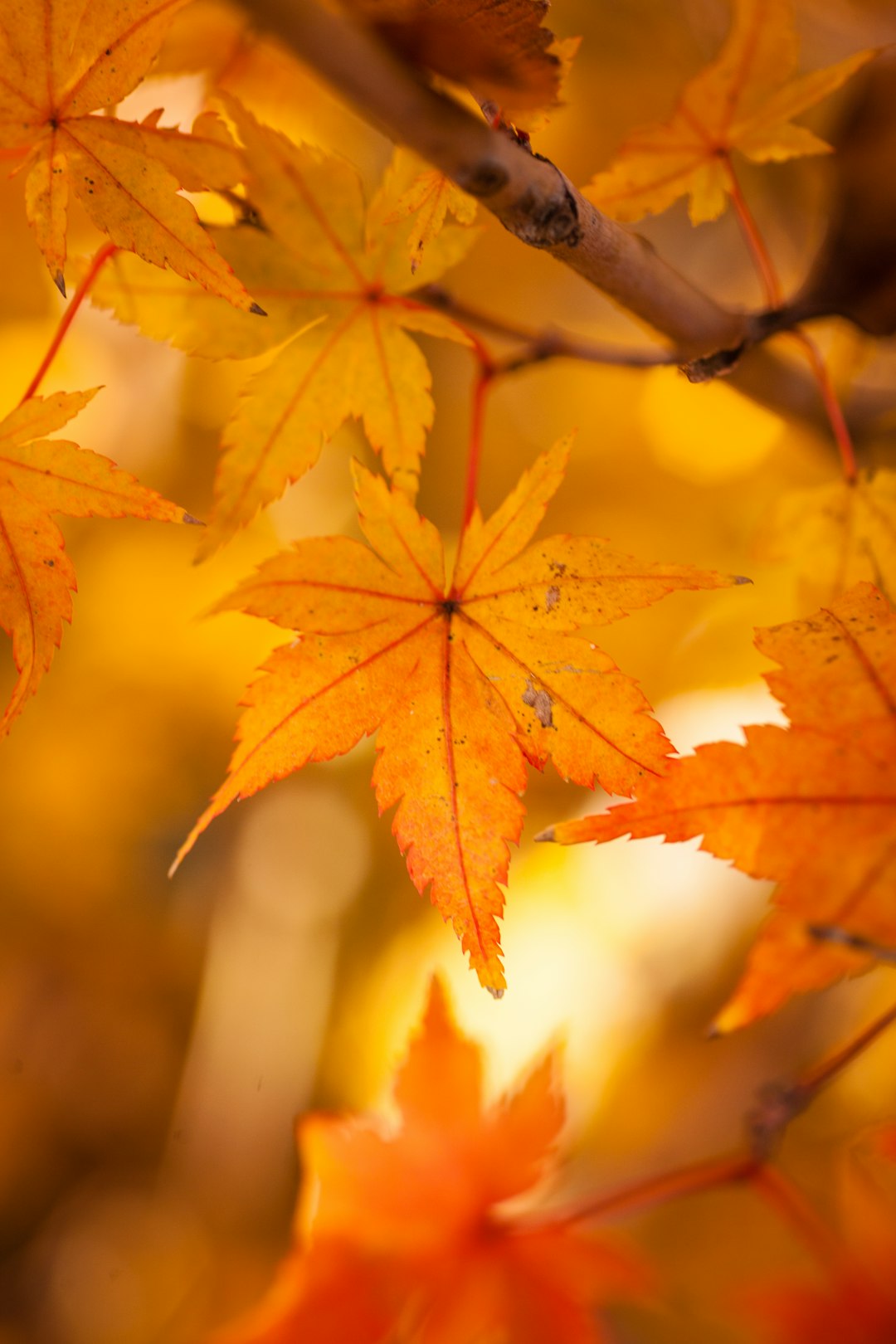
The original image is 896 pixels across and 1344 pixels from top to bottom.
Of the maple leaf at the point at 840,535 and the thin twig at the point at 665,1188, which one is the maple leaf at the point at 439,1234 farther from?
the maple leaf at the point at 840,535

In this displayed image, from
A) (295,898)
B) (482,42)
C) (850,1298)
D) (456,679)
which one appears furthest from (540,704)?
(295,898)

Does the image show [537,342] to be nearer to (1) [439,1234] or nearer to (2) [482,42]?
(2) [482,42]

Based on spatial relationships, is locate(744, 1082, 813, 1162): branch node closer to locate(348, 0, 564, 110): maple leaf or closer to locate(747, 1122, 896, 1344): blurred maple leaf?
locate(747, 1122, 896, 1344): blurred maple leaf

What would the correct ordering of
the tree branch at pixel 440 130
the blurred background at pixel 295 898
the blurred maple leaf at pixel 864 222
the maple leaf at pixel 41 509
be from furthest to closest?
the blurred background at pixel 295 898, the blurred maple leaf at pixel 864 222, the maple leaf at pixel 41 509, the tree branch at pixel 440 130

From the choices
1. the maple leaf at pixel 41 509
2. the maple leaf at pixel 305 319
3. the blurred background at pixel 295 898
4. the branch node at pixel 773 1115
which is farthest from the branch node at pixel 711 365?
the blurred background at pixel 295 898

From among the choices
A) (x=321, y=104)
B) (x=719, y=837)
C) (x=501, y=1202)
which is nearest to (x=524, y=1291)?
(x=501, y=1202)

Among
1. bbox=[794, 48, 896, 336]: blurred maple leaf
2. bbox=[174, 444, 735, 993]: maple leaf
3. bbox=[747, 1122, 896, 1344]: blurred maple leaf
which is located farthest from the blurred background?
bbox=[174, 444, 735, 993]: maple leaf
